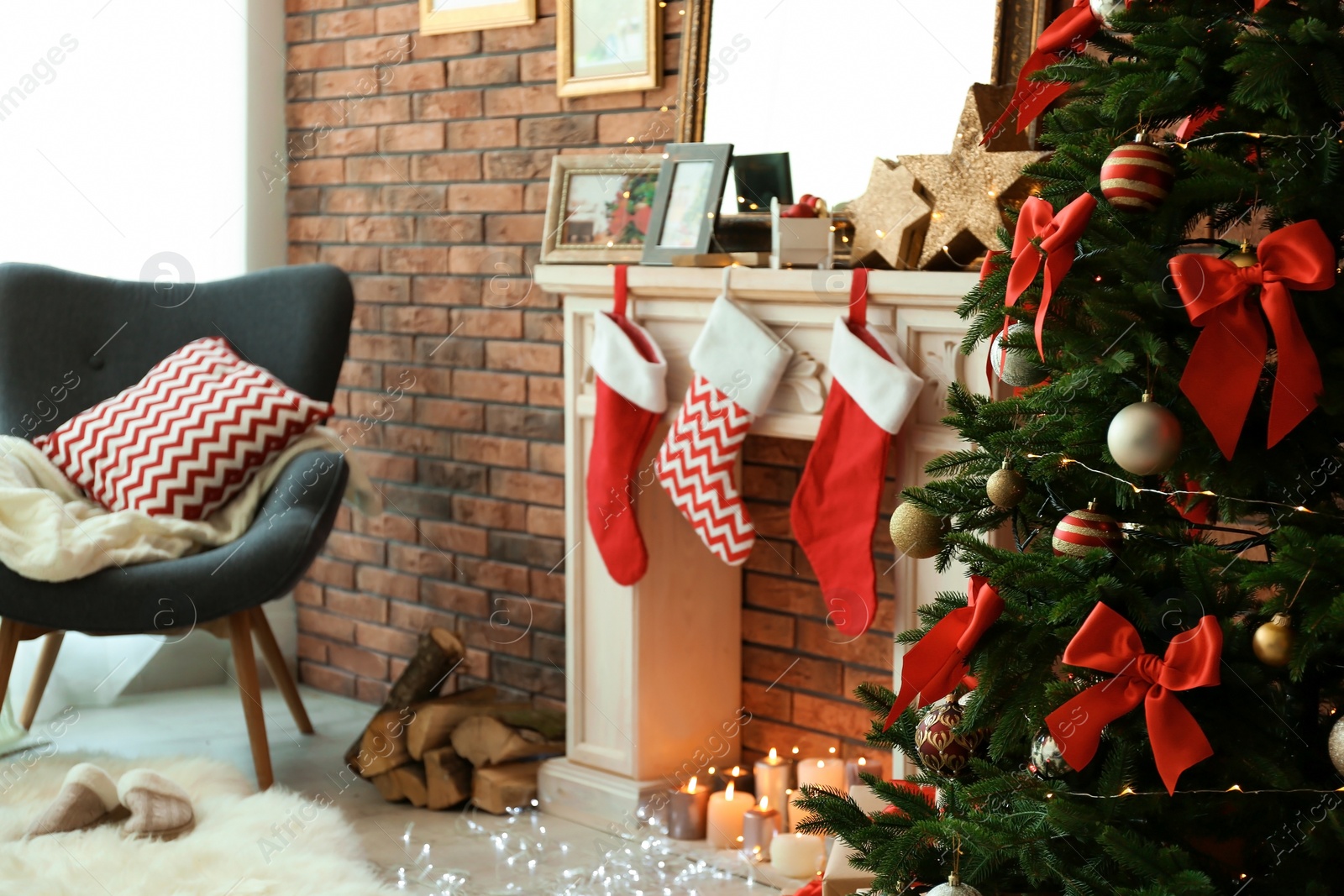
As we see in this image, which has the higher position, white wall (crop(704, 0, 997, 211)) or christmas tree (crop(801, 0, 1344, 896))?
white wall (crop(704, 0, 997, 211))

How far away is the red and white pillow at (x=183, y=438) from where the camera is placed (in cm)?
273

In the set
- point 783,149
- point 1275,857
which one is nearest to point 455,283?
point 783,149

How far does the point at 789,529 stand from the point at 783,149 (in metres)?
0.77

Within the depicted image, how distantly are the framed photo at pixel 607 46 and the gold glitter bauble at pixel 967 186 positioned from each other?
80 centimetres

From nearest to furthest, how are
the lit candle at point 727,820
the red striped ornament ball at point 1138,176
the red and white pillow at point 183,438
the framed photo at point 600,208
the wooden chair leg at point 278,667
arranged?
the red striped ornament ball at point 1138,176 → the lit candle at point 727,820 → the framed photo at point 600,208 → the red and white pillow at point 183,438 → the wooden chair leg at point 278,667

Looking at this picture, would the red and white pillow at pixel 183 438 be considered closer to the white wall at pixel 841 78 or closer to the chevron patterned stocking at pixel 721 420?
the chevron patterned stocking at pixel 721 420

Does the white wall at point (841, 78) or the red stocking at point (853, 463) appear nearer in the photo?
the red stocking at point (853, 463)

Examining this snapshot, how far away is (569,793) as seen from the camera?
8.82 ft

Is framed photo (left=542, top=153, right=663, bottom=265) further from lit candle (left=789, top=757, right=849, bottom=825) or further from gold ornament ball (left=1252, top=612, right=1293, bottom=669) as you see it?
gold ornament ball (left=1252, top=612, right=1293, bottom=669)

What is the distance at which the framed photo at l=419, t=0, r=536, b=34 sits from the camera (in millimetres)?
3002

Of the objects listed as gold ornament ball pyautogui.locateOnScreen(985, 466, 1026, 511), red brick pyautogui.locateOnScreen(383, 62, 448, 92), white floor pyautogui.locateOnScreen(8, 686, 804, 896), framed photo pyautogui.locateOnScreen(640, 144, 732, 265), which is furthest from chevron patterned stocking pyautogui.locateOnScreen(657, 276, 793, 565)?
red brick pyautogui.locateOnScreen(383, 62, 448, 92)

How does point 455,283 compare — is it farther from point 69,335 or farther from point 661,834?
point 661,834

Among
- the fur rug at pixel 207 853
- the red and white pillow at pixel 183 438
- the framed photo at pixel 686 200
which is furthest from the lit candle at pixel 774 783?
the red and white pillow at pixel 183 438

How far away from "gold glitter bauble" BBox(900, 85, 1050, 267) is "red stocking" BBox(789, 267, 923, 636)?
0.15 meters
